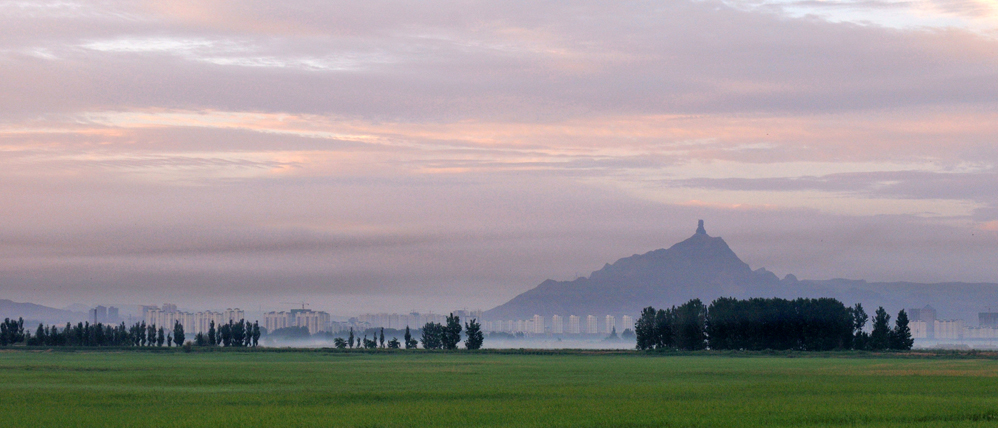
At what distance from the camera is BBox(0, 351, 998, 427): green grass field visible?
4153 centimetres

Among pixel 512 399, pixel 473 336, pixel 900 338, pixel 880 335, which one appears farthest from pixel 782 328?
pixel 512 399

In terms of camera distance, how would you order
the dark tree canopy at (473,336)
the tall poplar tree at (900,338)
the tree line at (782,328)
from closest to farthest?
the tall poplar tree at (900,338) → the tree line at (782,328) → the dark tree canopy at (473,336)

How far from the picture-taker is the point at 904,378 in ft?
230

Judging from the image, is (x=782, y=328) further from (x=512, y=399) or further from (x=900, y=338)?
(x=512, y=399)

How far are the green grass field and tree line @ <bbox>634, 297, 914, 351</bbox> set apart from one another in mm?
75615

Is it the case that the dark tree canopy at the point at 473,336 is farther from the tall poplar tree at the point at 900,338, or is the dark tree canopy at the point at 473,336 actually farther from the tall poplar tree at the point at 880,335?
the tall poplar tree at the point at 900,338

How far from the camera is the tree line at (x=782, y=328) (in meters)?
153

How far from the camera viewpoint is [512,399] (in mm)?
52438

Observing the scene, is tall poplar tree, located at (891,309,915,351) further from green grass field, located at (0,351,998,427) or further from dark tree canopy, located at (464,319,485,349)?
green grass field, located at (0,351,998,427)

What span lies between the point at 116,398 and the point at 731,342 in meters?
117

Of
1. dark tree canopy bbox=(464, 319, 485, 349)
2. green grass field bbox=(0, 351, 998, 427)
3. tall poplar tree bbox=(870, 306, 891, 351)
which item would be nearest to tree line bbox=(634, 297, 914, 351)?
tall poplar tree bbox=(870, 306, 891, 351)

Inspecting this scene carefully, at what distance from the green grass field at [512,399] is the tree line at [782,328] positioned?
2977 inches

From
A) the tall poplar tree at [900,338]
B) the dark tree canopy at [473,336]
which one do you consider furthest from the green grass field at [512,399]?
the dark tree canopy at [473,336]

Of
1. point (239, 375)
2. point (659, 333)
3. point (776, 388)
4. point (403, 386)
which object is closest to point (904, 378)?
point (776, 388)
